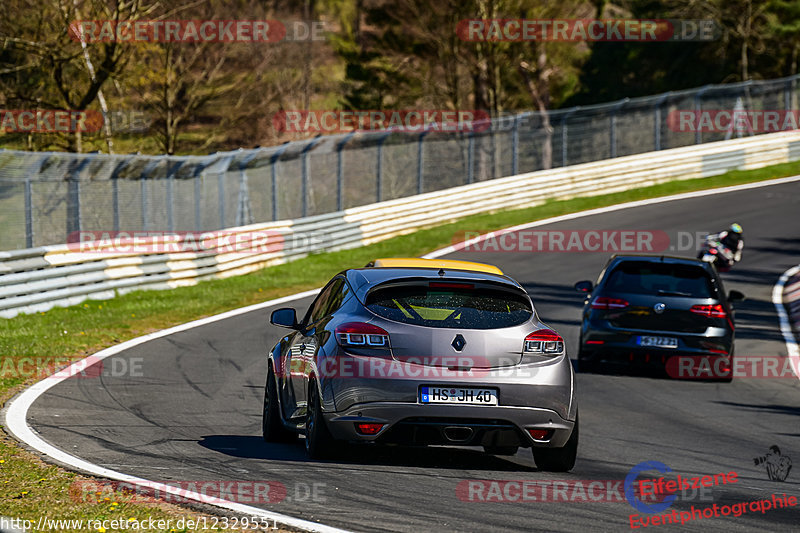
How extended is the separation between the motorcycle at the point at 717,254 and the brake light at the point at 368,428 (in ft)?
52.6

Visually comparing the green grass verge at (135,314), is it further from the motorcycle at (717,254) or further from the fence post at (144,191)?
the motorcycle at (717,254)

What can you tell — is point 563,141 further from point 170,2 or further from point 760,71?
point 760,71

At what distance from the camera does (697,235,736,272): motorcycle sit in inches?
875

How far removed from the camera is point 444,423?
7.37 m

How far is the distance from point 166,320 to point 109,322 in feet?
3.28

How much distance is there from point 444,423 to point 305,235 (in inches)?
740

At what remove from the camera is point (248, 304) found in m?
19.7

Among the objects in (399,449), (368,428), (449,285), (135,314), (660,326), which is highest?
(449,285)

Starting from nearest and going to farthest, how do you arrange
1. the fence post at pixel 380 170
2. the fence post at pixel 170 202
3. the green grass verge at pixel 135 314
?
the green grass verge at pixel 135 314
the fence post at pixel 170 202
the fence post at pixel 380 170

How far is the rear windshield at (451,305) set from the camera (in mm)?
7609

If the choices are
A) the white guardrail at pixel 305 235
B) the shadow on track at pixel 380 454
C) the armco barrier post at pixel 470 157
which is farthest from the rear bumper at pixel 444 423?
the armco barrier post at pixel 470 157

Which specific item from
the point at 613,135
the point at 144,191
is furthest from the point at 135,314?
the point at 613,135

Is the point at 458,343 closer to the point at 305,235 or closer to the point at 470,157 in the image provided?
the point at 305,235

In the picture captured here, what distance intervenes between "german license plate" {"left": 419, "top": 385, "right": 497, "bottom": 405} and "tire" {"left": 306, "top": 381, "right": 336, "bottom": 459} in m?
0.75
